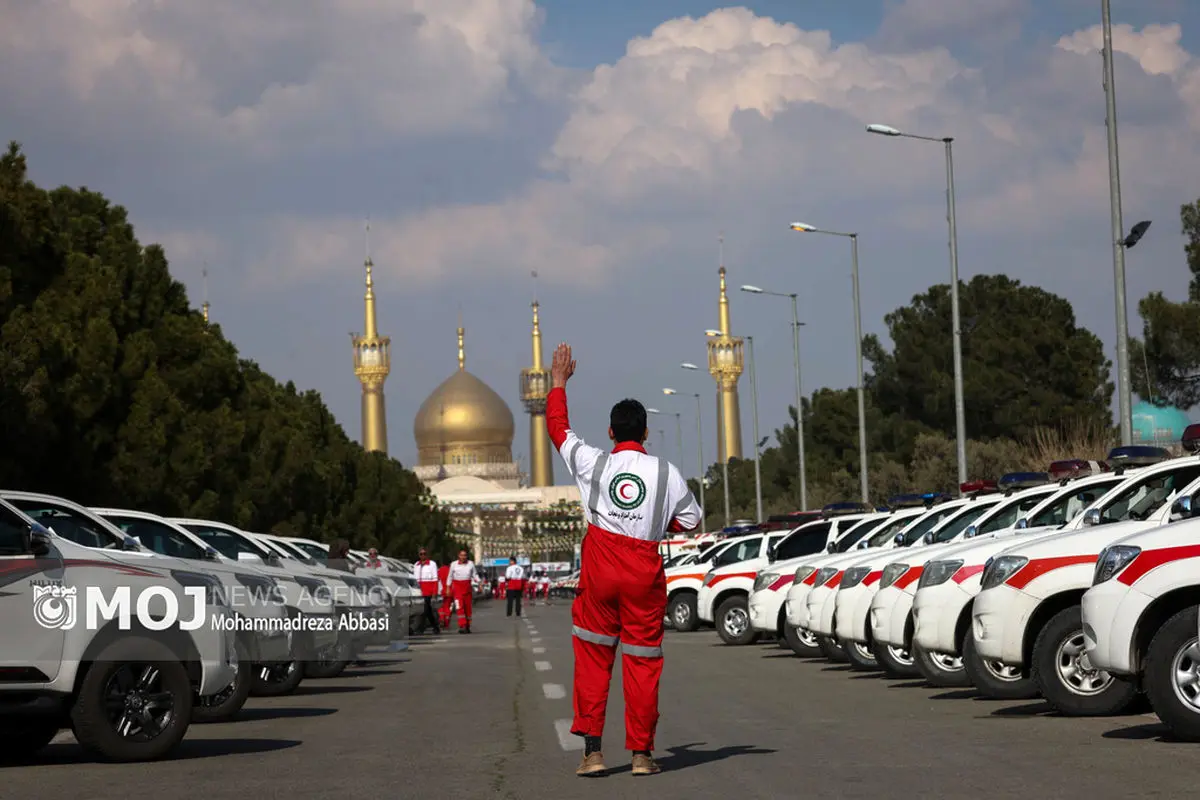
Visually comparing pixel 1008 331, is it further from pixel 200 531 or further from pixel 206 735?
pixel 206 735

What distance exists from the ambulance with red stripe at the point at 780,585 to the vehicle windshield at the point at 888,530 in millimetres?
427

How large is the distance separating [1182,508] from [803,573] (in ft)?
36.1

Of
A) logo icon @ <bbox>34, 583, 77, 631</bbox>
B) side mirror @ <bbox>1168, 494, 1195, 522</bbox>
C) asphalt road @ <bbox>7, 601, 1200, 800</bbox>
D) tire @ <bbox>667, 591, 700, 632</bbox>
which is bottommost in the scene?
asphalt road @ <bbox>7, 601, 1200, 800</bbox>

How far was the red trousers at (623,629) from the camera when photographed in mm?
10383

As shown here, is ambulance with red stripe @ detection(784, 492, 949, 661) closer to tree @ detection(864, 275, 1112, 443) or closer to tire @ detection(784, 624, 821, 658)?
tire @ detection(784, 624, 821, 658)

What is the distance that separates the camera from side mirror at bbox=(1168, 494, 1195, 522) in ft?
38.6

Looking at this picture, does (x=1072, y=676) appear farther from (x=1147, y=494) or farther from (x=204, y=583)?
(x=204, y=583)

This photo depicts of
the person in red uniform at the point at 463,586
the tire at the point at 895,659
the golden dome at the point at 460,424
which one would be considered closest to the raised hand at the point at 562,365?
the tire at the point at 895,659

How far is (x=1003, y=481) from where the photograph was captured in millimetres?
19750

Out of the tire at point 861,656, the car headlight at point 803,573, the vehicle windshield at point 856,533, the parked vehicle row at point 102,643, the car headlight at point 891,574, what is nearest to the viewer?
the parked vehicle row at point 102,643

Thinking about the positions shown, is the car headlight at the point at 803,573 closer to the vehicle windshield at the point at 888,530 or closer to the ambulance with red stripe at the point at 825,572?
the ambulance with red stripe at the point at 825,572

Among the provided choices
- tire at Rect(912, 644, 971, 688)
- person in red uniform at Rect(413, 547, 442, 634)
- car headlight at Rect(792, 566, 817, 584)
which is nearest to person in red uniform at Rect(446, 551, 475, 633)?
person in red uniform at Rect(413, 547, 442, 634)

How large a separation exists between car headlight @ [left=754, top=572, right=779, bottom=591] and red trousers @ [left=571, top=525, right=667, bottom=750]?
1477 centimetres

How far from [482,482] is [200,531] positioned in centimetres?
15884
